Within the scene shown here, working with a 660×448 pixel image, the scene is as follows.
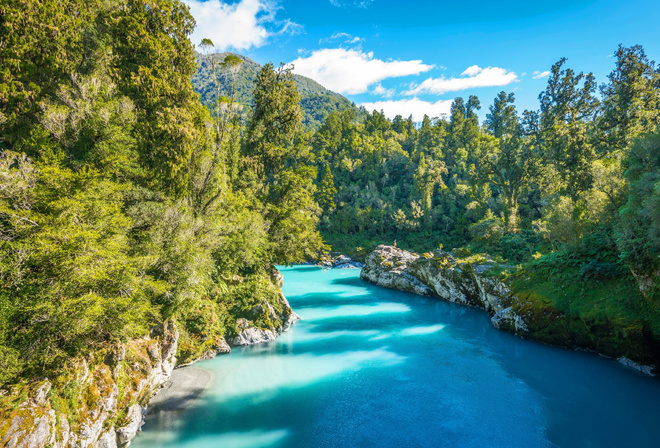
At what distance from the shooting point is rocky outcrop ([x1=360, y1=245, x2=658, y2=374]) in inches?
545

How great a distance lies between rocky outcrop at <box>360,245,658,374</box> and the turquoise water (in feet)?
2.67

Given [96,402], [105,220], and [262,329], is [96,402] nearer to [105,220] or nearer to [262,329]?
[105,220]

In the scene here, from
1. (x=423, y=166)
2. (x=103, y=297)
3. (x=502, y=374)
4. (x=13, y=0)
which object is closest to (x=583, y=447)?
(x=502, y=374)

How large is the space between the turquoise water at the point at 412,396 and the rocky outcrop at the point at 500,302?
→ 0.81 m

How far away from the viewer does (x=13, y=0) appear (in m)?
9.83

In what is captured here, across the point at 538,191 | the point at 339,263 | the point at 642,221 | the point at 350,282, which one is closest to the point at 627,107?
the point at 538,191

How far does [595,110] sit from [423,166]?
2387cm

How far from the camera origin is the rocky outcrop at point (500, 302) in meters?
13.8

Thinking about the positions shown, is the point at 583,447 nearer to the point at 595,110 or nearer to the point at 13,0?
the point at 13,0

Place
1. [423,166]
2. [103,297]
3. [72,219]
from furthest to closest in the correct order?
1. [423,166]
2. [103,297]
3. [72,219]

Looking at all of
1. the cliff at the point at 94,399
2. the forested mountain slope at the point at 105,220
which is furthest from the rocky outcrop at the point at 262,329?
the cliff at the point at 94,399

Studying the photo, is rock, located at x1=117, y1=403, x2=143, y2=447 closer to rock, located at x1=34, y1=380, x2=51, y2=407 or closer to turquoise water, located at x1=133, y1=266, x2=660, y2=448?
turquoise water, located at x1=133, y1=266, x2=660, y2=448

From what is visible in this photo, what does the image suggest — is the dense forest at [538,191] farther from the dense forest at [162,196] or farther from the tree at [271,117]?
the tree at [271,117]

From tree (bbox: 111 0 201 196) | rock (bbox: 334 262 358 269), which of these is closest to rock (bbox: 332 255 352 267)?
rock (bbox: 334 262 358 269)
